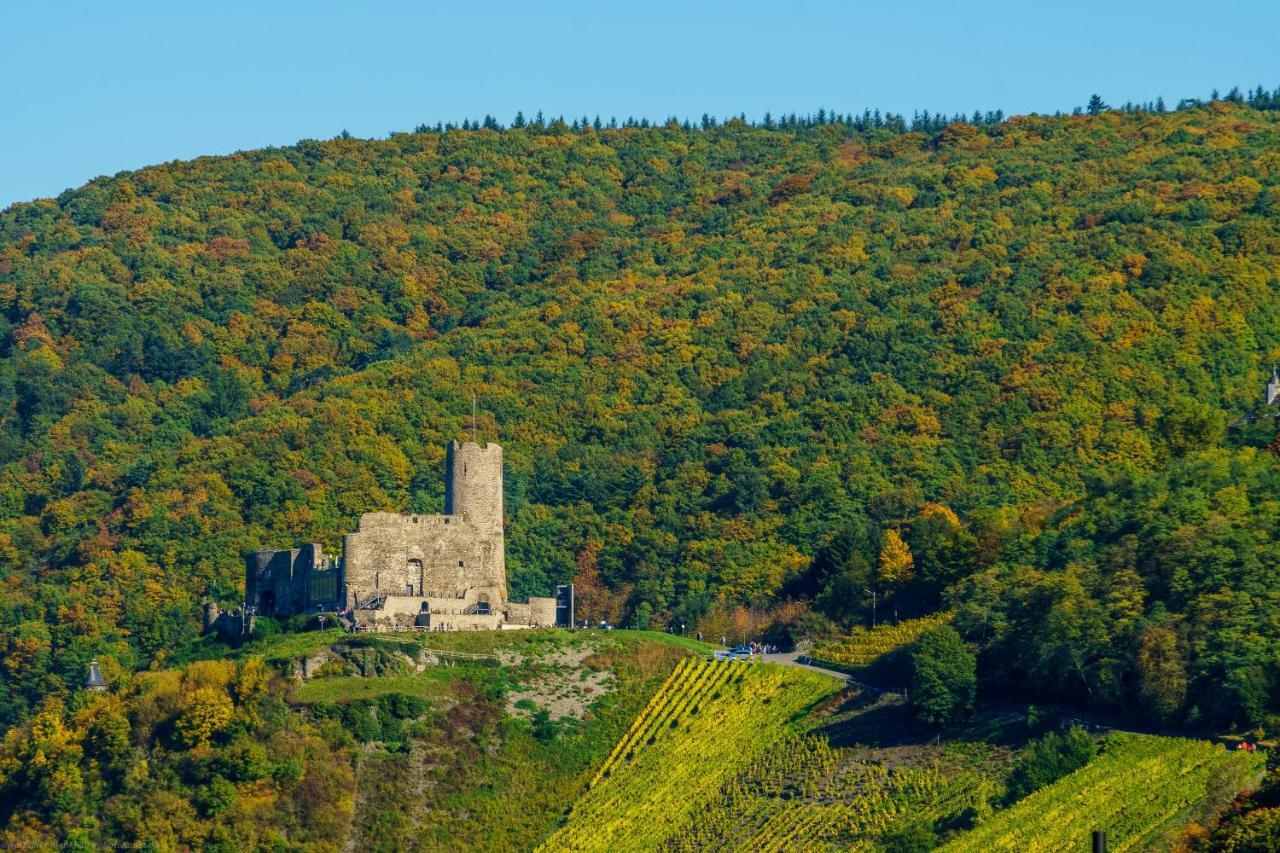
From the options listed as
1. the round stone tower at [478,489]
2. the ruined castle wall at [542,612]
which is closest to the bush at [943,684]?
the ruined castle wall at [542,612]

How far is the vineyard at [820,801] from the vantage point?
216ft

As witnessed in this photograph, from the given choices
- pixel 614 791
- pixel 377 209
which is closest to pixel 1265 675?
pixel 614 791

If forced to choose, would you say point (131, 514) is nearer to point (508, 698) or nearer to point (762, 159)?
point (508, 698)

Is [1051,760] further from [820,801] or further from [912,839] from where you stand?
[820,801]

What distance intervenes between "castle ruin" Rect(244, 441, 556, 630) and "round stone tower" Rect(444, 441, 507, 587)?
3 centimetres

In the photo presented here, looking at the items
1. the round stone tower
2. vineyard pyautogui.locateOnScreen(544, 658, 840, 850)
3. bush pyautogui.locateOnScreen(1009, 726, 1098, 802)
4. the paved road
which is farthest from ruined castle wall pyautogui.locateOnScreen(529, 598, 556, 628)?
bush pyautogui.locateOnScreen(1009, 726, 1098, 802)

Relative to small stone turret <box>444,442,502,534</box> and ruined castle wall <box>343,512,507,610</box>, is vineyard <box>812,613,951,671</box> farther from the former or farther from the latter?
small stone turret <box>444,442,502,534</box>

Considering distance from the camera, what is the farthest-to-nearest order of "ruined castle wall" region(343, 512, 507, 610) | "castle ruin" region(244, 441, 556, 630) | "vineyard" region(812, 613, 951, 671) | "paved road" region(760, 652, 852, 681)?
"ruined castle wall" region(343, 512, 507, 610) < "castle ruin" region(244, 441, 556, 630) < "vineyard" region(812, 613, 951, 671) < "paved road" region(760, 652, 852, 681)

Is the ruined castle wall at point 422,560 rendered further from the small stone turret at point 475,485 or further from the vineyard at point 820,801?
the vineyard at point 820,801

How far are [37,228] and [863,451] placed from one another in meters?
81.4

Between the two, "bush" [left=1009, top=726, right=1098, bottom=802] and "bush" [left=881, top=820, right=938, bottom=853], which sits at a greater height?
"bush" [left=1009, top=726, right=1098, bottom=802]

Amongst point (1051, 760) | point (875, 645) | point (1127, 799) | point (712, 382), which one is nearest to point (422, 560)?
point (875, 645)

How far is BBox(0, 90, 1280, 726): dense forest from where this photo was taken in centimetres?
8119

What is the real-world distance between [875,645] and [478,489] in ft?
46.9
